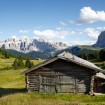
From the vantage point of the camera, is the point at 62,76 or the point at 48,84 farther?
the point at 48,84

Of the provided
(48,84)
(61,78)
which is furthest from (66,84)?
(48,84)

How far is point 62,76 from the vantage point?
3897 centimetres

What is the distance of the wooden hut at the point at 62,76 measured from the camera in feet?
126

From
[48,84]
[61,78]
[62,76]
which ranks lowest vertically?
[48,84]

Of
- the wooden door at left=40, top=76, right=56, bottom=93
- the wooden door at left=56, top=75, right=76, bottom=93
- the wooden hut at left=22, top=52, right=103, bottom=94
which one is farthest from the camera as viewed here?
the wooden door at left=40, top=76, right=56, bottom=93

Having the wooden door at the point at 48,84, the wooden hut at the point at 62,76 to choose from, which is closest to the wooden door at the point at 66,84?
the wooden hut at the point at 62,76

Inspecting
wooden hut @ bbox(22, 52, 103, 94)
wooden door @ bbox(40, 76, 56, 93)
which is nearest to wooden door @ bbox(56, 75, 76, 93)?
wooden hut @ bbox(22, 52, 103, 94)

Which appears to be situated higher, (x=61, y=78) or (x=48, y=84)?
(x=61, y=78)

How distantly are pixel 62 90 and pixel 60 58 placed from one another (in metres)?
4.30

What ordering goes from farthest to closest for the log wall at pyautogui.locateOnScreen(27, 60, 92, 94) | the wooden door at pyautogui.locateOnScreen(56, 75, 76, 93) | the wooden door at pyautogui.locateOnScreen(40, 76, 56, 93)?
the wooden door at pyautogui.locateOnScreen(40, 76, 56, 93), the wooden door at pyautogui.locateOnScreen(56, 75, 76, 93), the log wall at pyautogui.locateOnScreen(27, 60, 92, 94)

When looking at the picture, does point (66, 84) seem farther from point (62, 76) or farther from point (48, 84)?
point (48, 84)

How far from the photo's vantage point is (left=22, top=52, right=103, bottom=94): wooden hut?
126 ft

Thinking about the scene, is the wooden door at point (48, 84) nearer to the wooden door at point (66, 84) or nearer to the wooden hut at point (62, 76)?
the wooden hut at point (62, 76)

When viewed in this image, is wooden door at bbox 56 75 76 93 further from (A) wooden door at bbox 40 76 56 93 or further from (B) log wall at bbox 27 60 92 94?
(A) wooden door at bbox 40 76 56 93
